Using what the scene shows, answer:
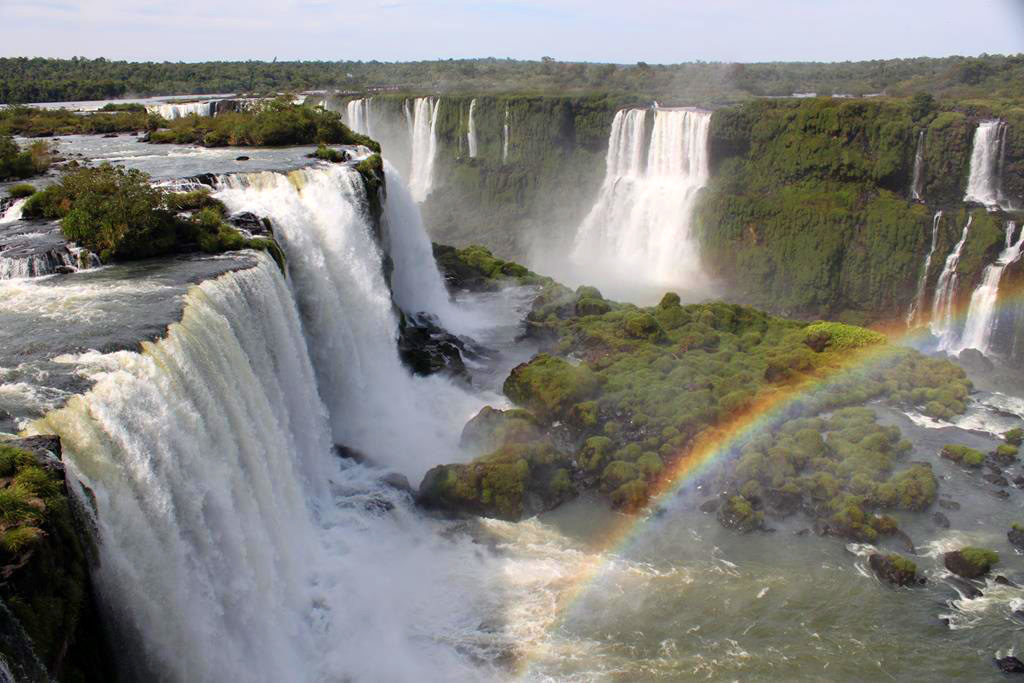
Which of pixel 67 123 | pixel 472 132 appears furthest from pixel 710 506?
pixel 472 132

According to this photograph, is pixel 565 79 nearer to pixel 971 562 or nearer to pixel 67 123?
pixel 67 123

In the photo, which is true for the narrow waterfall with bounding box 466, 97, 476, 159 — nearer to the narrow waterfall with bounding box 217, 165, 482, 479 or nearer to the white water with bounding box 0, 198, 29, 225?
the narrow waterfall with bounding box 217, 165, 482, 479

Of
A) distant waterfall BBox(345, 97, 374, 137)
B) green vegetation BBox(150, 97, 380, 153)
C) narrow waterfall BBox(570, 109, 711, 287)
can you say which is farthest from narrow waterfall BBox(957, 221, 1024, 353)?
distant waterfall BBox(345, 97, 374, 137)

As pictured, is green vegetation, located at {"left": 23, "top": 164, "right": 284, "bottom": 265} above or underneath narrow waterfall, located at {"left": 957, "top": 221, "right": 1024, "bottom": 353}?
above

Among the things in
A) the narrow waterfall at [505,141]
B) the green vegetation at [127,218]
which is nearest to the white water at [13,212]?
the green vegetation at [127,218]

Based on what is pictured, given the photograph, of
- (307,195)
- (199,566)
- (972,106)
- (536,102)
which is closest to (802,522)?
(199,566)

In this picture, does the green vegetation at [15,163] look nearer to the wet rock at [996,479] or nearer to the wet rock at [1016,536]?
the wet rock at [1016,536]
